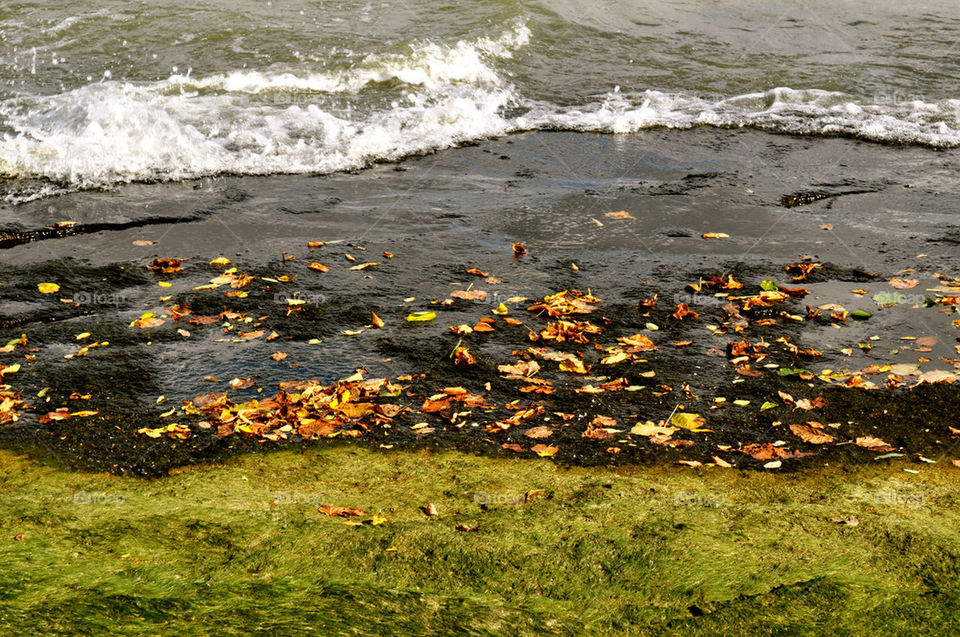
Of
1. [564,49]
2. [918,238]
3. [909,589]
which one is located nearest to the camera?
[909,589]

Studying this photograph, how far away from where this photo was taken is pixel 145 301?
5.75 meters

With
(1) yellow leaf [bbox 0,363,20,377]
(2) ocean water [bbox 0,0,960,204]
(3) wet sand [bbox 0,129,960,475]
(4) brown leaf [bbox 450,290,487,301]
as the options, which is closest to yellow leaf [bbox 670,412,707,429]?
(3) wet sand [bbox 0,129,960,475]

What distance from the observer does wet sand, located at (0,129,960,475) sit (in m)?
4.34

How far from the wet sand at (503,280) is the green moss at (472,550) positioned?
0.89 ft

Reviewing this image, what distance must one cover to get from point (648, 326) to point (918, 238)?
3011mm

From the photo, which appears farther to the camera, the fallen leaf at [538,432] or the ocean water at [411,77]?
the ocean water at [411,77]

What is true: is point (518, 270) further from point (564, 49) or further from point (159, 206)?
point (564, 49)

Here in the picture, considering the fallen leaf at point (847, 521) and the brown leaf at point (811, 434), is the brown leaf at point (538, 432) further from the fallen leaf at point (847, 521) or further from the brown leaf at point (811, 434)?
the fallen leaf at point (847, 521)

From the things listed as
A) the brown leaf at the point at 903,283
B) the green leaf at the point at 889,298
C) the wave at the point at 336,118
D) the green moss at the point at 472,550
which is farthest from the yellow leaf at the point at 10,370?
the brown leaf at the point at 903,283

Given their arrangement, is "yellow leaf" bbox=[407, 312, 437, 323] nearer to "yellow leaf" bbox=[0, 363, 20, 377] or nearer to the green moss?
the green moss

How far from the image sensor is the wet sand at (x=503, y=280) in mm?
4336

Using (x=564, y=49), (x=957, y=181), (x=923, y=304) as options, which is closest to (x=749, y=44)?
(x=564, y=49)

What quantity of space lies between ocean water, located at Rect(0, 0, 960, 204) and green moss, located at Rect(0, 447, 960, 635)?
546cm

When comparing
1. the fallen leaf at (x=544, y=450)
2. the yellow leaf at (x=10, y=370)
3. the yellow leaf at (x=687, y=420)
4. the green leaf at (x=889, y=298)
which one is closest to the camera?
the fallen leaf at (x=544, y=450)
